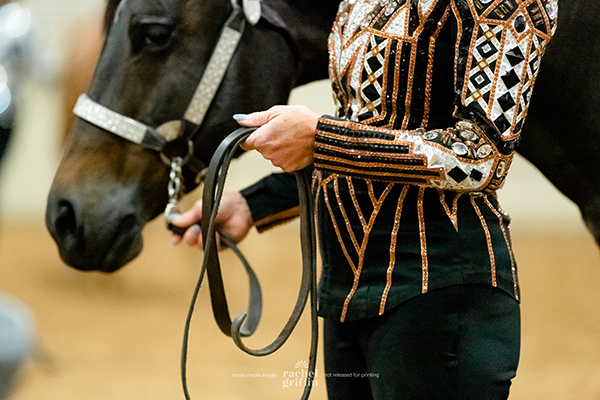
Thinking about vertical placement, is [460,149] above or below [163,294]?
above

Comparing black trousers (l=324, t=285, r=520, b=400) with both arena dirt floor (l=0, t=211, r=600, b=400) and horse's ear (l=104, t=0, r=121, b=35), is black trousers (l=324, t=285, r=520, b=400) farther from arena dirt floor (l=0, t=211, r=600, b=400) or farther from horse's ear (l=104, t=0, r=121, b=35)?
horse's ear (l=104, t=0, r=121, b=35)

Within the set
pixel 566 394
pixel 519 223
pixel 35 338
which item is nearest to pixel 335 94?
pixel 35 338

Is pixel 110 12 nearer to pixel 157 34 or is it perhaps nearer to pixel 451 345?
pixel 157 34

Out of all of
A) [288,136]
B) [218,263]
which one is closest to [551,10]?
[288,136]

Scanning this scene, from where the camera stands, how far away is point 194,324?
10.6ft

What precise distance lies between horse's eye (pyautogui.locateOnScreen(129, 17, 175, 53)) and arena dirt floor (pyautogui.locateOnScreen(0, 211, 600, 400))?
580 mm

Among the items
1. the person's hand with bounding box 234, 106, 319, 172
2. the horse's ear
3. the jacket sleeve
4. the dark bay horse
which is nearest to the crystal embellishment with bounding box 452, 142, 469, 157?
the jacket sleeve

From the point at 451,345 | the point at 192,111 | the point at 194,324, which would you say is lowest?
the point at 194,324

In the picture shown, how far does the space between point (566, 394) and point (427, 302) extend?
1974mm

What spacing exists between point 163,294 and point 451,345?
3.25 metres

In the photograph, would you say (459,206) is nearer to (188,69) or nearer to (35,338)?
(188,69)

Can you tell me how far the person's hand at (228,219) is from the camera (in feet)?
3.39

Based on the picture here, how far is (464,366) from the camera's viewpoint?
28.0 inches

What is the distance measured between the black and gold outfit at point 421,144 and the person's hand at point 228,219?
0.25 metres
